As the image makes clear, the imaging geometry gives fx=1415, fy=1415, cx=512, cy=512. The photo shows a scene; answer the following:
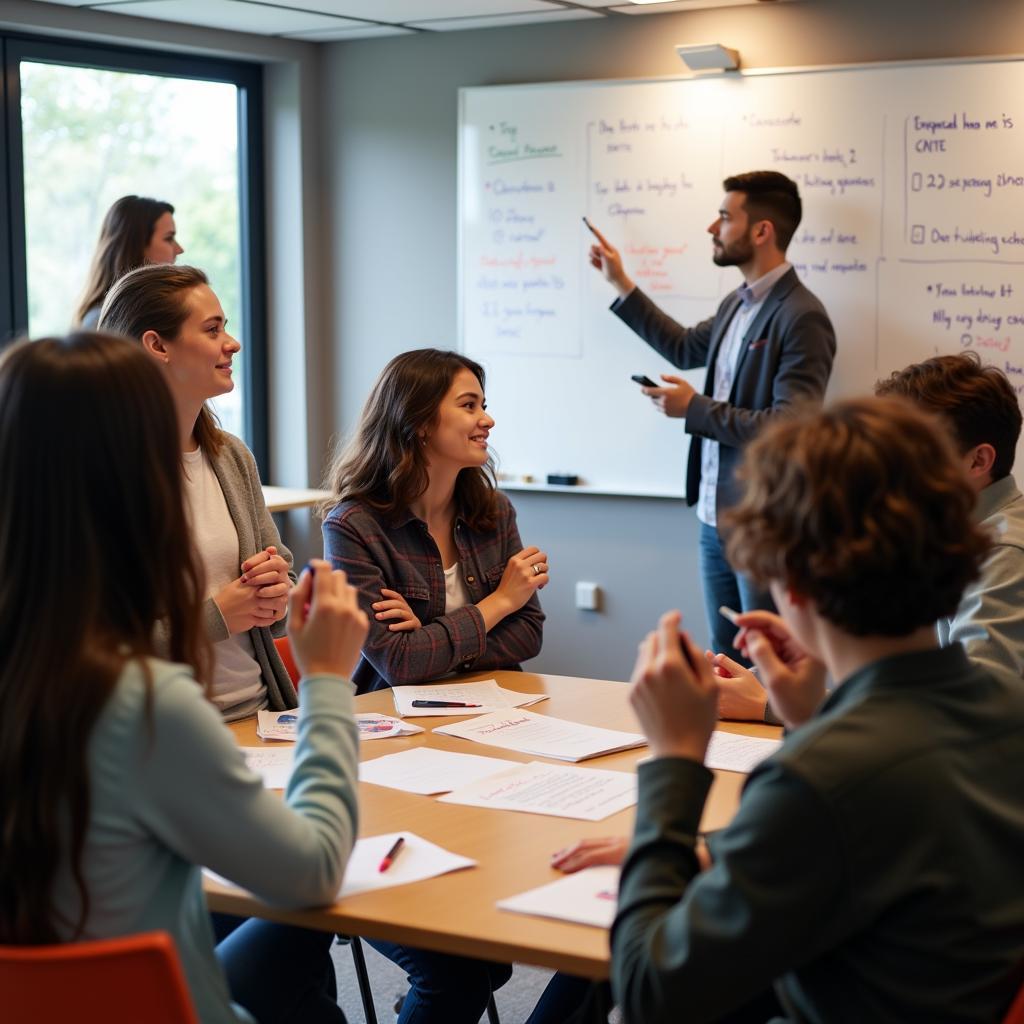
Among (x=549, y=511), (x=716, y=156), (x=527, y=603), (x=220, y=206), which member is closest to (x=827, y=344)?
(x=716, y=156)

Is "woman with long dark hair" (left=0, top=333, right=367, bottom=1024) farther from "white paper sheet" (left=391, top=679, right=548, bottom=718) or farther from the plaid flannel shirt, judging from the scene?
the plaid flannel shirt

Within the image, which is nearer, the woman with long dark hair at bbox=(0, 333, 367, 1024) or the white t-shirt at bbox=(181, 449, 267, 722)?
the woman with long dark hair at bbox=(0, 333, 367, 1024)

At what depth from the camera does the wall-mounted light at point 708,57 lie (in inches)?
177

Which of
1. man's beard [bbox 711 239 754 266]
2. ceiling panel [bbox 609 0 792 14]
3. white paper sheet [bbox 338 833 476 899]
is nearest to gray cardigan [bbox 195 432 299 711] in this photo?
white paper sheet [bbox 338 833 476 899]

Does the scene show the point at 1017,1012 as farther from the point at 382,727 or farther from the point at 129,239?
the point at 129,239

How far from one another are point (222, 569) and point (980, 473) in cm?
130

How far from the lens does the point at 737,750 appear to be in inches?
84.1

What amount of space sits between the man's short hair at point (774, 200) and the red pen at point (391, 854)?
10.0ft

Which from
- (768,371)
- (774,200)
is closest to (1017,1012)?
(768,371)

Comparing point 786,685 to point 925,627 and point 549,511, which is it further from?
point 549,511

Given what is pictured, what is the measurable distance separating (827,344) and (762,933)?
329 cm

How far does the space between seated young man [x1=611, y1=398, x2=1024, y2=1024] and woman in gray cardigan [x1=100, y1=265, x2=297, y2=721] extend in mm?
1235

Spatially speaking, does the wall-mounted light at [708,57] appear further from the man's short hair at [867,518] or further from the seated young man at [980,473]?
the man's short hair at [867,518]

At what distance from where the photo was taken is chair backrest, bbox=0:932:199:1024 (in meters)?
1.20
